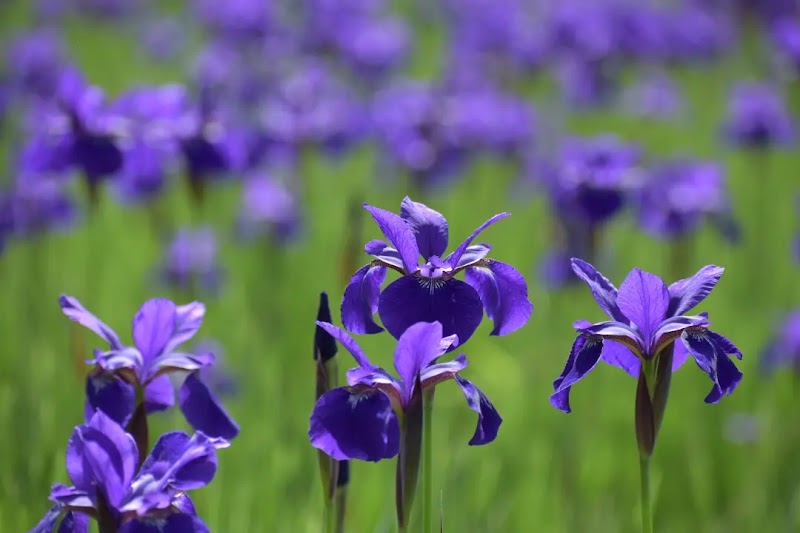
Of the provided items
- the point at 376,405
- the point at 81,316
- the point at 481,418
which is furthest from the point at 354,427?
the point at 81,316

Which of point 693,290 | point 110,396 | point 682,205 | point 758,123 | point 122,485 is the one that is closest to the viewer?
point 122,485

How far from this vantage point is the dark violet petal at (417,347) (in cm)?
119

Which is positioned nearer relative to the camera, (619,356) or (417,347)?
(417,347)

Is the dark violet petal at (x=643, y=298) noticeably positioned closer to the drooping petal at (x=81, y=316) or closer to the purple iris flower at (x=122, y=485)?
the purple iris flower at (x=122, y=485)

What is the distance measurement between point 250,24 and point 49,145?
12.7ft

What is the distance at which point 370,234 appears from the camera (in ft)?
13.2

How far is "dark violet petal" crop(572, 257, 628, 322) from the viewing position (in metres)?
1.26

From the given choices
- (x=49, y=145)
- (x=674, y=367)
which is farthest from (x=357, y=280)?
(x=49, y=145)

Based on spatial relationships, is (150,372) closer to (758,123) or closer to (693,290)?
(693,290)

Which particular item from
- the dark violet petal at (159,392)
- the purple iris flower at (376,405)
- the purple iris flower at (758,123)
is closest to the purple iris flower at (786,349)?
the purple iris flower at (758,123)

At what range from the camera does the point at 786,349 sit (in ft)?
9.59

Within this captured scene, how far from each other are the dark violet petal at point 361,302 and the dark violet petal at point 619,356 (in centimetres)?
36

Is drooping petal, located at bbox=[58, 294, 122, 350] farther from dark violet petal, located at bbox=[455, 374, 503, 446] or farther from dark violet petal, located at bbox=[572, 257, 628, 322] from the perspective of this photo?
dark violet petal, located at bbox=[572, 257, 628, 322]

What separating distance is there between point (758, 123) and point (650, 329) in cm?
353
